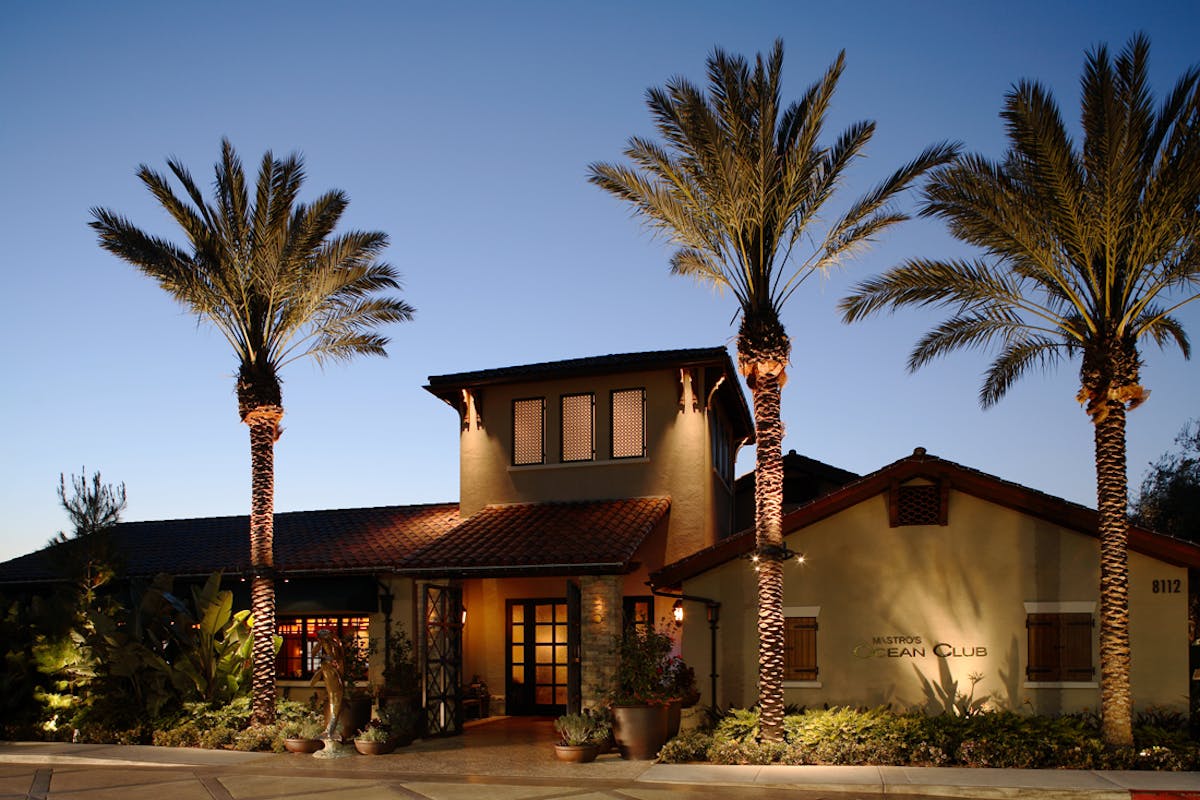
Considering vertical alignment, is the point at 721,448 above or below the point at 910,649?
above

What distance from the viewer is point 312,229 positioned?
1930 centimetres

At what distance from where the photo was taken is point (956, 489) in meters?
17.0

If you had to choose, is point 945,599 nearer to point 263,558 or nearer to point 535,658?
point 535,658

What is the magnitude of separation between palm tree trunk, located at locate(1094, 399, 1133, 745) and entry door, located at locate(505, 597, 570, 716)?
10489 mm

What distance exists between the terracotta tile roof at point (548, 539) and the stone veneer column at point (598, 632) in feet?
2.07

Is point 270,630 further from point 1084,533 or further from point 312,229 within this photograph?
point 1084,533

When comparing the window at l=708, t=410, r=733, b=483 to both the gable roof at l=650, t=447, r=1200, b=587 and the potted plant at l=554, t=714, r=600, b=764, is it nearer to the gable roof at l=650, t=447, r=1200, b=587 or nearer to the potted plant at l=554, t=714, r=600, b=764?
the gable roof at l=650, t=447, r=1200, b=587

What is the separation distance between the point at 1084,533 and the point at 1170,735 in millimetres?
3147

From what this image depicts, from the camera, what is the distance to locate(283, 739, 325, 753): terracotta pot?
1745 cm

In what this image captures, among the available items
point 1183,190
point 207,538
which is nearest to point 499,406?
point 207,538

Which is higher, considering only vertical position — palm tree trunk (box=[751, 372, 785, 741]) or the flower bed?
palm tree trunk (box=[751, 372, 785, 741])

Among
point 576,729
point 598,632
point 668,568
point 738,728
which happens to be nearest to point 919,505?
point 668,568

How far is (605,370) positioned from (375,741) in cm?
807

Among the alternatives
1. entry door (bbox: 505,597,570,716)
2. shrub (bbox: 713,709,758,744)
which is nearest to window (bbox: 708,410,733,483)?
entry door (bbox: 505,597,570,716)
